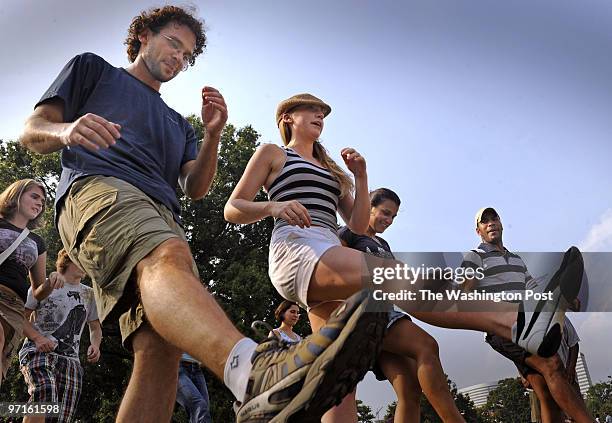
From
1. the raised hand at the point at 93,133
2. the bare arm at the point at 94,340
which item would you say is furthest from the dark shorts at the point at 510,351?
the bare arm at the point at 94,340

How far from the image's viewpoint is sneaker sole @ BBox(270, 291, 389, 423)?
1.23 metres

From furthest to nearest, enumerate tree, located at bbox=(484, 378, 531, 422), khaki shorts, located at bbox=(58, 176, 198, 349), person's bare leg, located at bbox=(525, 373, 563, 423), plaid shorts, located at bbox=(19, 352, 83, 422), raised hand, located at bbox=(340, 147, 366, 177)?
tree, located at bbox=(484, 378, 531, 422)
plaid shorts, located at bbox=(19, 352, 83, 422)
person's bare leg, located at bbox=(525, 373, 563, 423)
raised hand, located at bbox=(340, 147, 366, 177)
khaki shorts, located at bbox=(58, 176, 198, 349)

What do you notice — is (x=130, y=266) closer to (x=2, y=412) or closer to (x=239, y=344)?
(x=239, y=344)

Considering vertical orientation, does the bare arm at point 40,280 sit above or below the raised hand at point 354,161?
below

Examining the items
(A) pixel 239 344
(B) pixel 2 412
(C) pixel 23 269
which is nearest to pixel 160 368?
(A) pixel 239 344

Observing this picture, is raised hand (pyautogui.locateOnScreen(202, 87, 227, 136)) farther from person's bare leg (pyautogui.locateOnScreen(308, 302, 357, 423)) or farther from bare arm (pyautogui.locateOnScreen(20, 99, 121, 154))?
person's bare leg (pyautogui.locateOnScreen(308, 302, 357, 423))

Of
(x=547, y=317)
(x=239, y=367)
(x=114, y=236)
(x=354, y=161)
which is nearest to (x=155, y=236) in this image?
(x=114, y=236)

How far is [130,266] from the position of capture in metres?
1.76

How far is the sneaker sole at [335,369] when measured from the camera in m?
1.23

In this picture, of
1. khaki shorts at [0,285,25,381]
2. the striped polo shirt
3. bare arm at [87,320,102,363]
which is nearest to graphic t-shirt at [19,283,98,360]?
bare arm at [87,320,102,363]

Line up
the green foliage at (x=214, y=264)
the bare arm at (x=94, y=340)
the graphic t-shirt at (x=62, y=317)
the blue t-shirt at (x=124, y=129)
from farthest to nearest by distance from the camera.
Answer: the green foliage at (x=214, y=264) < the bare arm at (x=94, y=340) < the graphic t-shirt at (x=62, y=317) < the blue t-shirt at (x=124, y=129)

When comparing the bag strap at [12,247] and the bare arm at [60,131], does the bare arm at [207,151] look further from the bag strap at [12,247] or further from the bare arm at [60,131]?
the bag strap at [12,247]

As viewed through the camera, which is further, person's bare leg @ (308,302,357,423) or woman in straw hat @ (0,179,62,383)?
woman in straw hat @ (0,179,62,383)

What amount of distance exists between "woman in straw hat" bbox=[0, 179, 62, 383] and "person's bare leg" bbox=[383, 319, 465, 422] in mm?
2266
